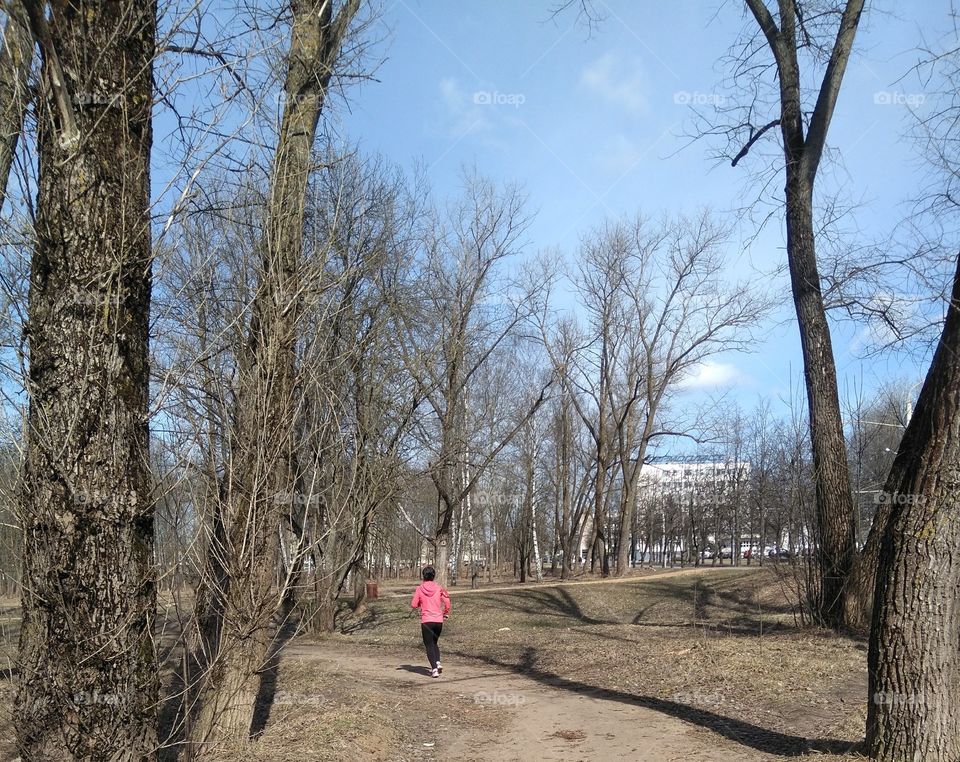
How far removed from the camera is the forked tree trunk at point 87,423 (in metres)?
3.51

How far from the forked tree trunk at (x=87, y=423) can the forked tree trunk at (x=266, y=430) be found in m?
1.39

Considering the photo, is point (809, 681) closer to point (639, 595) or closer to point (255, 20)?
point (255, 20)

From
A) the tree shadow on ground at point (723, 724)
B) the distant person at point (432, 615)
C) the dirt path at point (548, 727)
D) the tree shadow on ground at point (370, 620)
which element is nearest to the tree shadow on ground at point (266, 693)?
the dirt path at point (548, 727)

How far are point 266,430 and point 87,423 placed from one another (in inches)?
87.0

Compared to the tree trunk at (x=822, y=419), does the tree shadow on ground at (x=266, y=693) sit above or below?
below

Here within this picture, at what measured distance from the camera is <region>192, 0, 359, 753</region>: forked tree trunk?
5621 mm

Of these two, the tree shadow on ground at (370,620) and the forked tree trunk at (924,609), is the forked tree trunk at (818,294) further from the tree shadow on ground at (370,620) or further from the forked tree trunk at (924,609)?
the tree shadow on ground at (370,620)

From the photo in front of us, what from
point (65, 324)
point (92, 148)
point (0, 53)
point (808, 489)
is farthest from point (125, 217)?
point (808, 489)

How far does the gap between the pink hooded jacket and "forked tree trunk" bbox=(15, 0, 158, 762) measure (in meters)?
7.59

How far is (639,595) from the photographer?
2433 cm

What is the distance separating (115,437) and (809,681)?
7986 mm

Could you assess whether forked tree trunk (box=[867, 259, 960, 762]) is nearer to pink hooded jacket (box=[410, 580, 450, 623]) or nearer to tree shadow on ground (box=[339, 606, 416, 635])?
pink hooded jacket (box=[410, 580, 450, 623])

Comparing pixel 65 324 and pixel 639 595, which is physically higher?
pixel 65 324

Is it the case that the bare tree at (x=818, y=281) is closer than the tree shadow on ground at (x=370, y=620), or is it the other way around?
the bare tree at (x=818, y=281)
